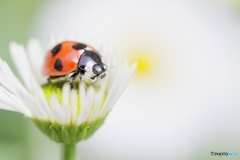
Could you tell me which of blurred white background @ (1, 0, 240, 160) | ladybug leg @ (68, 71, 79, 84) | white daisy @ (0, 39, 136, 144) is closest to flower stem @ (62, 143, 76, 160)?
white daisy @ (0, 39, 136, 144)

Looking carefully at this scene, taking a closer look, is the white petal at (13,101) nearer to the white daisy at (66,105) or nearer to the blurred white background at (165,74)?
the white daisy at (66,105)

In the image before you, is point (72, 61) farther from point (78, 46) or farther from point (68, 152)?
point (68, 152)

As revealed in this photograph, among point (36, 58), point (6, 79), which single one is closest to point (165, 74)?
point (36, 58)

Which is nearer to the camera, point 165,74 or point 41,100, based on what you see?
point 41,100

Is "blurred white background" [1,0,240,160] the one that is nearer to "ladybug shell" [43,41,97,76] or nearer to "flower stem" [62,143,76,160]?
"ladybug shell" [43,41,97,76]

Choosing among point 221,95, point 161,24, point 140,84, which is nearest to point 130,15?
point 161,24

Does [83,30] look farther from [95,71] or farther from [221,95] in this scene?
[95,71]

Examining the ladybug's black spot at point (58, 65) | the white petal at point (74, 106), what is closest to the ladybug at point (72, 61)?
the ladybug's black spot at point (58, 65)
